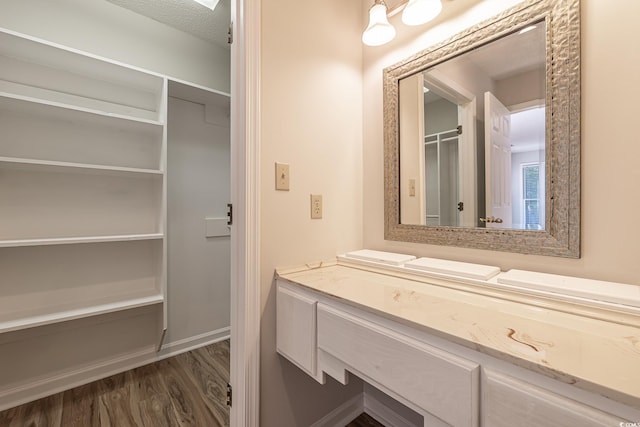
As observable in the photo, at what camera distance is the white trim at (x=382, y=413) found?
136 cm

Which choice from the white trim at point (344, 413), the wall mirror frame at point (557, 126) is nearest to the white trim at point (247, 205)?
the white trim at point (344, 413)

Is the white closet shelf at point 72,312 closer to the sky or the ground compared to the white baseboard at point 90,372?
closer to the sky

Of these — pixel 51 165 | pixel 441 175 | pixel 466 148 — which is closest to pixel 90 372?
pixel 51 165

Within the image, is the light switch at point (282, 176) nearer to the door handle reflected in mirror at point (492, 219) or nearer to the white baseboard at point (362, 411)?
the door handle reflected in mirror at point (492, 219)

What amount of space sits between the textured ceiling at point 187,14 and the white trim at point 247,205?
1022 mm

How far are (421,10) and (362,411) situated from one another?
2069mm

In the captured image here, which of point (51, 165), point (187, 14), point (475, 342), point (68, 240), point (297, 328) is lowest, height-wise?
point (297, 328)

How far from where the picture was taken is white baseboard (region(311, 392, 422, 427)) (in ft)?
4.41

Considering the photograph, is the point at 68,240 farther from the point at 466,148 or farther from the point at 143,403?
the point at 466,148

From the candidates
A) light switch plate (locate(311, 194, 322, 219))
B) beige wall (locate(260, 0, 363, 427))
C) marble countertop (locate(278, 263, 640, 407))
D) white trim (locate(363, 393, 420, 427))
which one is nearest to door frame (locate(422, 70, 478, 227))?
marble countertop (locate(278, 263, 640, 407))

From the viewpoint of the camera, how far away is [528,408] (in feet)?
1.64

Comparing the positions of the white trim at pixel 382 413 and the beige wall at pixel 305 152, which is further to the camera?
the white trim at pixel 382 413

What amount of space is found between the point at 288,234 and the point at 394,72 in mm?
1027

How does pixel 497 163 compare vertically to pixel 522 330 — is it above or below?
above
